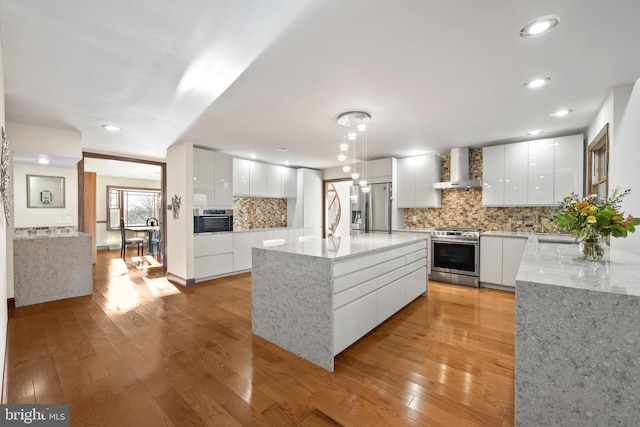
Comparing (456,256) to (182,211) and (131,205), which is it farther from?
(131,205)

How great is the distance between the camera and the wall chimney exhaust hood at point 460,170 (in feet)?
15.8

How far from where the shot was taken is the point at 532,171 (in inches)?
169

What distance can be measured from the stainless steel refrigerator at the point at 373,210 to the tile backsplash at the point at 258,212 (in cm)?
203

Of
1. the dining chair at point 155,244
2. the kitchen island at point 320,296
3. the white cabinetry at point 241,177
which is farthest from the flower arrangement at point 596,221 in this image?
the dining chair at point 155,244

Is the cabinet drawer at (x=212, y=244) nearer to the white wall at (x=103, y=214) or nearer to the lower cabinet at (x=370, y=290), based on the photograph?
the lower cabinet at (x=370, y=290)

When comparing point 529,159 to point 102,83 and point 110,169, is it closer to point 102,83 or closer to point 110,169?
point 102,83

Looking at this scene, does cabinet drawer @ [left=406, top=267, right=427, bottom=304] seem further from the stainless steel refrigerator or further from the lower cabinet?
the stainless steel refrigerator

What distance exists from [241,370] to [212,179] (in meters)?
3.65

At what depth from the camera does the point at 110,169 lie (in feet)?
24.9

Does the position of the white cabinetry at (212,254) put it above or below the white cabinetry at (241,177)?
below

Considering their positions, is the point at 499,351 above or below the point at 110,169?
below

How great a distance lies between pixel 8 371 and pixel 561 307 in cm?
375

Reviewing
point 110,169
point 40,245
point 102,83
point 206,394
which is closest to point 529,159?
point 206,394

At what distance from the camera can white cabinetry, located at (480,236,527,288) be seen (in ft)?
13.9
